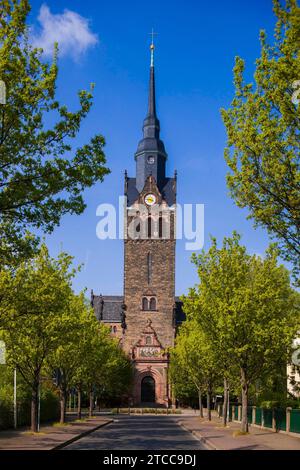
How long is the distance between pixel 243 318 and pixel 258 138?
15389 mm

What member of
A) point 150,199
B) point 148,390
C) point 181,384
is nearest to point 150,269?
point 150,199

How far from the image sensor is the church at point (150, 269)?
7975 centimetres

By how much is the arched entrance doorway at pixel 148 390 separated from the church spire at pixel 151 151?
80.1ft

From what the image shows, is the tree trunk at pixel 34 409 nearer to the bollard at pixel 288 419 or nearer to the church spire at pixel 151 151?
the bollard at pixel 288 419

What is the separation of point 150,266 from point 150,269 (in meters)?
0.38

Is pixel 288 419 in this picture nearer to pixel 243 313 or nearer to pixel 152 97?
pixel 243 313

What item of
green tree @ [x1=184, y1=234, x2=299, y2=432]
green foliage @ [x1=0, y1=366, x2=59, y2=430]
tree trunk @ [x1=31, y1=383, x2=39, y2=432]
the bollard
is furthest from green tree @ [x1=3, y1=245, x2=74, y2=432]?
the bollard

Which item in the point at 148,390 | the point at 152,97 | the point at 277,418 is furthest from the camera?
the point at 152,97

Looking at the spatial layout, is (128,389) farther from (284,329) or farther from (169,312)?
(284,329)

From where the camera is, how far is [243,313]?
31.5 meters

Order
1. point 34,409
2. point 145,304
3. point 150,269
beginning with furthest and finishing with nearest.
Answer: point 150,269, point 145,304, point 34,409

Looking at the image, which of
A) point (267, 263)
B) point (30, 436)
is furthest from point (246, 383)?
point (30, 436)

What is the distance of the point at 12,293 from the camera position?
24.1 m

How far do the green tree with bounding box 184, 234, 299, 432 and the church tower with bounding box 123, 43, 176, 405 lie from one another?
4588cm
